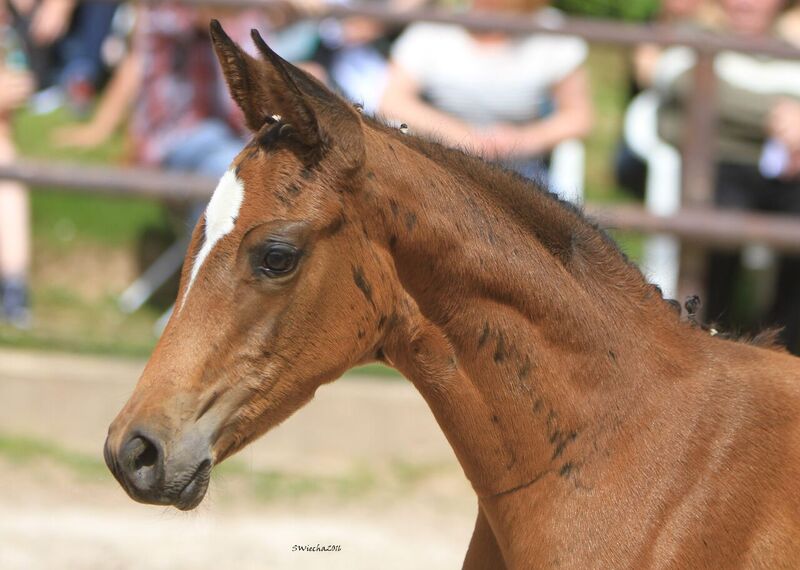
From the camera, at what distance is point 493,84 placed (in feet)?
20.6

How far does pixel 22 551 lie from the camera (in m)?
4.98

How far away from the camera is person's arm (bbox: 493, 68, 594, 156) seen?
6.33 metres

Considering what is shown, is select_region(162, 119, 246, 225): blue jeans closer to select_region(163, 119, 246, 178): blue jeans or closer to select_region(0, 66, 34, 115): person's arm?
select_region(163, 119, 246, 178): blue jeans

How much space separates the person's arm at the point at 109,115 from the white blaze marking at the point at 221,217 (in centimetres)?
500

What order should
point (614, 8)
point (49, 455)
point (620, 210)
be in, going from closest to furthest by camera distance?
point (49, 455), point (620, 210), point (614, 8)

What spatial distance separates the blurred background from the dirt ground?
1 centimetres

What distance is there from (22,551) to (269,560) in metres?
1.00

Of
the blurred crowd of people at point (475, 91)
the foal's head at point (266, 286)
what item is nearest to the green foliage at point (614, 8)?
the blurred crowd of people at point (475, 91)

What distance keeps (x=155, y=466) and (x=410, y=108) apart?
13.2ft

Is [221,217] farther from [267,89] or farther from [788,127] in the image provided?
[788,127]

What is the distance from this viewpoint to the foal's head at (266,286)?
2471mm

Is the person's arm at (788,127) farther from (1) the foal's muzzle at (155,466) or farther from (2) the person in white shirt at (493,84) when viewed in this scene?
(1) the foal's muzzle at (155,466)

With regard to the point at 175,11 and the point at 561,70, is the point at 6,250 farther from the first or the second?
the point at 561,70

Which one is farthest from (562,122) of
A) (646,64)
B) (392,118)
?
(392,118)
